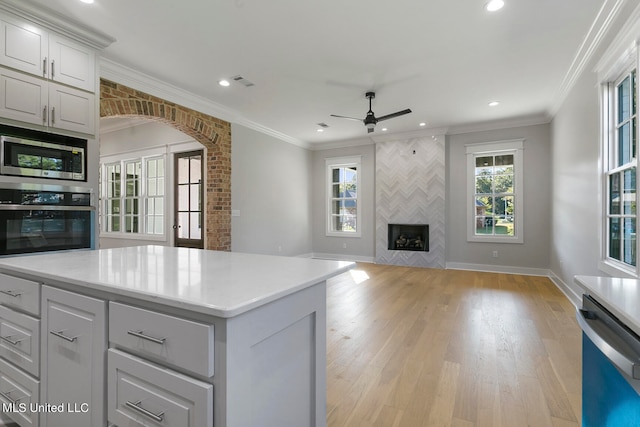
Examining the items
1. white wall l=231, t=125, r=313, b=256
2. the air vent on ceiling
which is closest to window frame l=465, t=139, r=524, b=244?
white wall l=231, t=125, r=313, b=256

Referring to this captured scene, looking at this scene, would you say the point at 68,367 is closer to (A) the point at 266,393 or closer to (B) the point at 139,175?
(A) the point at 266,393

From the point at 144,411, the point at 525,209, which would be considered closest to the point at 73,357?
the point at 144,411

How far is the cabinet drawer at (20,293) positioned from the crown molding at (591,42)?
4283 millimetres

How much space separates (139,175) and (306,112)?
158 inches

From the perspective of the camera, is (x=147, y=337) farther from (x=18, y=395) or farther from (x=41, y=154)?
(x=41, y=154)

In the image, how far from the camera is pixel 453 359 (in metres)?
2.37

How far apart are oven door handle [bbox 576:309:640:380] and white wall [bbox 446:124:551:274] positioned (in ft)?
17.4

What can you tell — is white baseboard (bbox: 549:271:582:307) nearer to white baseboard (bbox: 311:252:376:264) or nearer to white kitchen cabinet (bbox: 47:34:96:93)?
white baseboard (bbox: 311:252:376:264)

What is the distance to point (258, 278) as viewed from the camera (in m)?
1.17

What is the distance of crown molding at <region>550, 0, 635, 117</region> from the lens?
2.43 meters

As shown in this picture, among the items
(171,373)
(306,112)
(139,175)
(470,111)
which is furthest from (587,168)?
(139,175)

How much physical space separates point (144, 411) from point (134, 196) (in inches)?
261

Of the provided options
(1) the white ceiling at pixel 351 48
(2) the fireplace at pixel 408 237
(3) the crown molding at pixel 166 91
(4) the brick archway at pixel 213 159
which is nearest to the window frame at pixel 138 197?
(4) the brick archway at pixel 213 159

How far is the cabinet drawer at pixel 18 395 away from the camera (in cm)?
142
